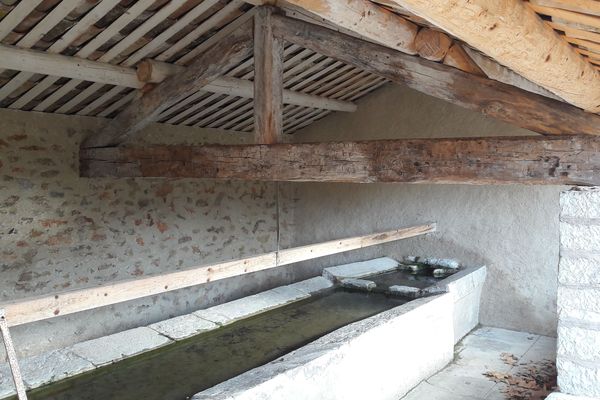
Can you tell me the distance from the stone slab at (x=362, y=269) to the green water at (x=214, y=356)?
491 mm

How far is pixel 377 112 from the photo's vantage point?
5.84 metres

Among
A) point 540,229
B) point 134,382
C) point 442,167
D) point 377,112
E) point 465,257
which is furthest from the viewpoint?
point 377,112

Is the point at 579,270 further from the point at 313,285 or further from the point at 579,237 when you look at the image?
the point at 313,285

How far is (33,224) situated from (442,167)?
3.21 m

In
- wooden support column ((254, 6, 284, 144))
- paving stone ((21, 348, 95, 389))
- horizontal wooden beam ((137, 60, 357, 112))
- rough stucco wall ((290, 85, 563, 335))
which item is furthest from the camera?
rough stucco wall ((290, 85, 563, 335))

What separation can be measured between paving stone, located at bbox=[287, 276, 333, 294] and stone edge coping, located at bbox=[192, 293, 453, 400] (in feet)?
3.39

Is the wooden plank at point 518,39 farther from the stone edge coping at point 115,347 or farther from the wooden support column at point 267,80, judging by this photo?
the stone edge coping at point 115,347

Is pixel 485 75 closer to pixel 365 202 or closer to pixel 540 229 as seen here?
pixel 540 229

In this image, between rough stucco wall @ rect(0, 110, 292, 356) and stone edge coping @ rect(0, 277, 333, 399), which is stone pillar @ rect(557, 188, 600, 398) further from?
rough stucco wall @ rect(0, 110, 292, 356)

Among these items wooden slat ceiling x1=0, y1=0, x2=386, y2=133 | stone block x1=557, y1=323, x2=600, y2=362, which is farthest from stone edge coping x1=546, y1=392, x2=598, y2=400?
wooden slat ceiling x1=0, y1=0, x2=386, y2=133

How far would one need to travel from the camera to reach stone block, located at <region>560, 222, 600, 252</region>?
2729 millimetres

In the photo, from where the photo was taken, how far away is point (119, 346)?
311 centimetres

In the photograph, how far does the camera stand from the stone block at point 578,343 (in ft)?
9.15

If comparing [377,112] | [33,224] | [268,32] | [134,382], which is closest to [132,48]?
[268,32]
